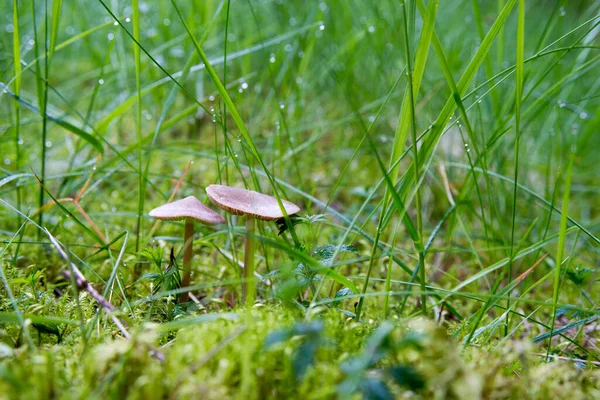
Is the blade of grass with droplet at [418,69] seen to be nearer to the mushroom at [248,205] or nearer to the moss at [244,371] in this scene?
the mushroom at [248,205]

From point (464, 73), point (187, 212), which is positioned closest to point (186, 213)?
point (187, 212)

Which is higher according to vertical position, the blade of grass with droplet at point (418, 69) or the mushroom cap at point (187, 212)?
the blade of grass with droplet at point (418, 69)

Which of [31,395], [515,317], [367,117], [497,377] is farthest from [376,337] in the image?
[367,117]

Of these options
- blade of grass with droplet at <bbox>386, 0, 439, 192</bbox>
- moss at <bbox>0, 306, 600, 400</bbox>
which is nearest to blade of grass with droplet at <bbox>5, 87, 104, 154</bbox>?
moss at <bbox>0, 306, 600, 400</bbox>

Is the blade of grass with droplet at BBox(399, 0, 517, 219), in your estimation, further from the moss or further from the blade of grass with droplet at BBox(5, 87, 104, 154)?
the blade of grass with droplet at BBox(5, 87, 104, 154)

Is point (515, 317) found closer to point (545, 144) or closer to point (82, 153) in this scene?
point (545, 144)

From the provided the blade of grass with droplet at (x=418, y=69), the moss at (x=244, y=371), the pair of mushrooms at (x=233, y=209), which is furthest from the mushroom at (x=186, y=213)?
the blade of grass with droplet at (x=418, y=69)

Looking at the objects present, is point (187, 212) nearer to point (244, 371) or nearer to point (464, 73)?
point (244, 371)
